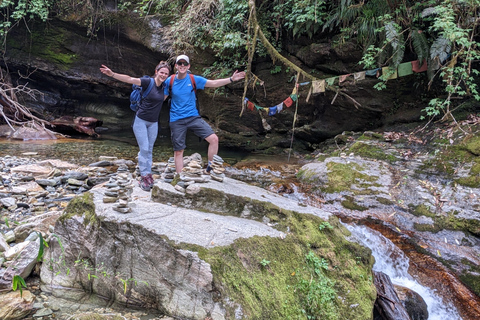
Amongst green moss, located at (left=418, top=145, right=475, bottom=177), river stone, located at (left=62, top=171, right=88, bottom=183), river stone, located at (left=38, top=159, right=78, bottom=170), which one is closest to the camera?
green moss, located at (left=418, top=145, right=475, bottom=177)

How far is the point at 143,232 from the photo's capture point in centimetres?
305

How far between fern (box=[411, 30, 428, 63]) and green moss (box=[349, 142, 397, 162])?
2552 mm

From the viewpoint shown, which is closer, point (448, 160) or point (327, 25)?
point (448, 160)

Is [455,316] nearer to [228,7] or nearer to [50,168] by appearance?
[50,168]

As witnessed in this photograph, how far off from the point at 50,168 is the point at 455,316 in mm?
8488

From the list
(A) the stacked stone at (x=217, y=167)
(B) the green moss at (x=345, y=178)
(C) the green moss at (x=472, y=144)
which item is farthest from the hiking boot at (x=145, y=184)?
(C) the green moss at (x=472, y=144)

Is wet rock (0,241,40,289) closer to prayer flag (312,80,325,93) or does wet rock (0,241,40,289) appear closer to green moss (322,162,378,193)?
green moss (322,162,378,193)

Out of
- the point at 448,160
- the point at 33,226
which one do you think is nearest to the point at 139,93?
the point at 33,226

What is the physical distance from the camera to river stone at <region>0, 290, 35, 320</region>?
2.66m

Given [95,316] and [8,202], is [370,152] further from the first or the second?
[8,202]

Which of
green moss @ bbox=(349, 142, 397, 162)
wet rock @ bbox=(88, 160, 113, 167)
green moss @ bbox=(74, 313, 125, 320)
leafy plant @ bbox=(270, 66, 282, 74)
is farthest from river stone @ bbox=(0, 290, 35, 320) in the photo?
leafy plant @ bbox=(270, 66, 282, 74)

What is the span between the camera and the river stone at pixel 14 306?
2658 mm

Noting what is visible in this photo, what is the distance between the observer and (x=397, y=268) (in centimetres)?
426

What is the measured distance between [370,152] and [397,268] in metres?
3.96
